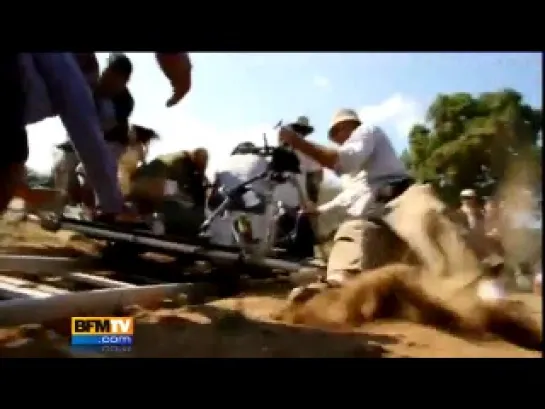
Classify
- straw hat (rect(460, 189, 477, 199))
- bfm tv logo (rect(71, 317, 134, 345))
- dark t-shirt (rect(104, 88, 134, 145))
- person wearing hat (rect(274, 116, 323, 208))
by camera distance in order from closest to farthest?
bfm tv logo (rect(71, 317, 134, 345)), dark t-shirt (rect(104, 88, 134, 145)), straw hat (rect(460, 189, 477, 199)), person wearing hat (rect(274, 116, 323, 208))

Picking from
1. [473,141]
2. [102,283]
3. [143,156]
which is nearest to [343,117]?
[473,141]

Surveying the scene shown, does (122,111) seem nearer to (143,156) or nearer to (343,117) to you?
(143,156)

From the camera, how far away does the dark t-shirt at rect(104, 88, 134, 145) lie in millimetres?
3150

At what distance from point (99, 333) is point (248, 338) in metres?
0.57

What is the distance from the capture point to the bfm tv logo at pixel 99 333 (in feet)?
9.95

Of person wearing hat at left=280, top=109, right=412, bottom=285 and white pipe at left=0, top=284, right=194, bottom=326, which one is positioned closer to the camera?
white pipe at left=0, top=284, right=194, bottom=326

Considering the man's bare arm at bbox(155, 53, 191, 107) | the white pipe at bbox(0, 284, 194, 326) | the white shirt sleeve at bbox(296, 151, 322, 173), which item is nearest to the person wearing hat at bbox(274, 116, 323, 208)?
the white shirt sleeve at bbox(296, 151, 322, 173)

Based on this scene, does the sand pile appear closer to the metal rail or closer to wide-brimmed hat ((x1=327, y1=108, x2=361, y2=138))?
the metal rail

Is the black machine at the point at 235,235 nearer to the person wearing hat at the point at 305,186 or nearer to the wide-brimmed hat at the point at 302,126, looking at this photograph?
the person wearing hat at the point at 305,186

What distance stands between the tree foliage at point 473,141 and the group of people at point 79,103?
968 millimetres

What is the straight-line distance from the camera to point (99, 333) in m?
3.04
